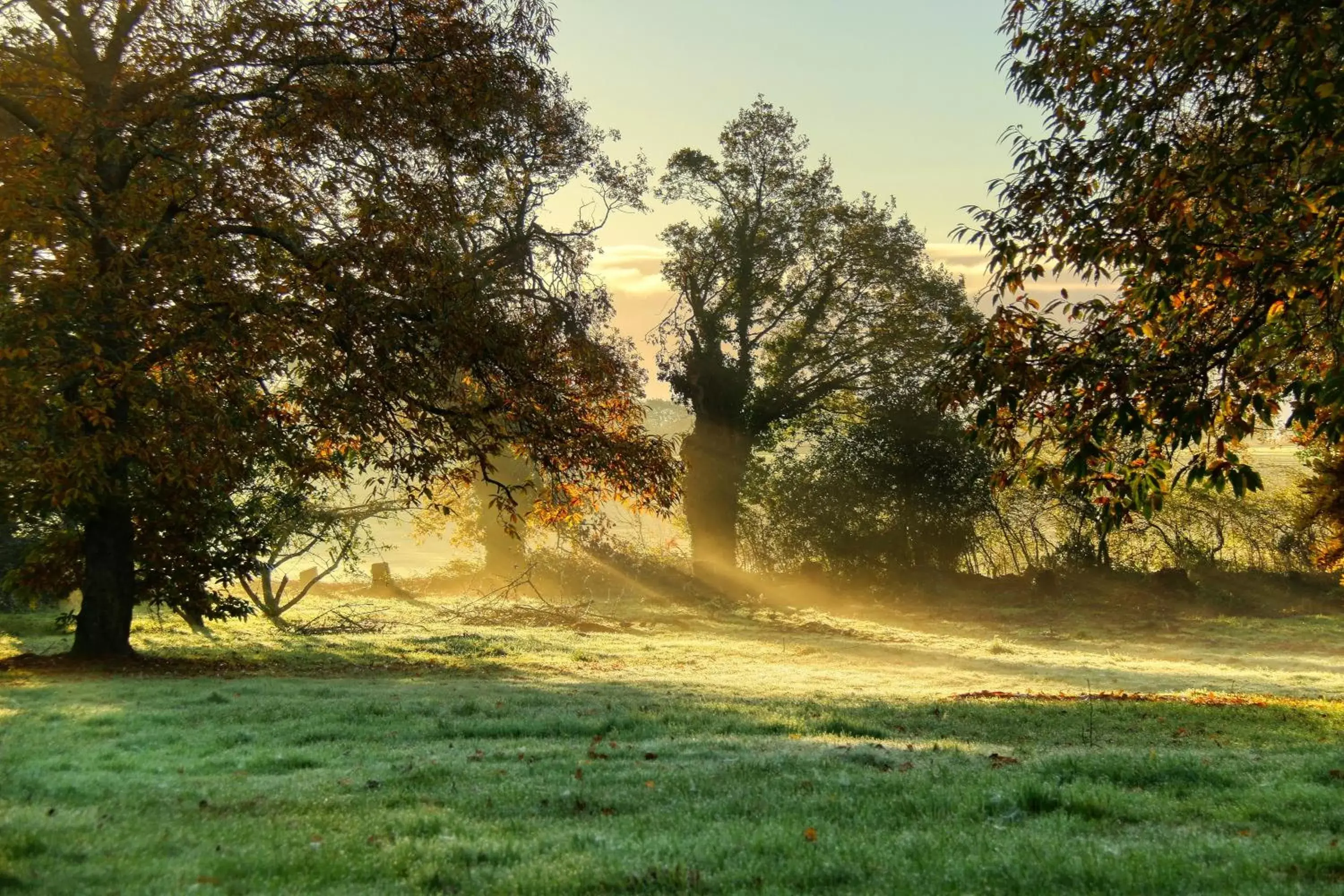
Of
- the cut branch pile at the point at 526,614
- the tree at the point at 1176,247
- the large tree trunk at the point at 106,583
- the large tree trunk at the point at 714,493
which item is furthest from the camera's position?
the large tree trunk at the point at 714,493

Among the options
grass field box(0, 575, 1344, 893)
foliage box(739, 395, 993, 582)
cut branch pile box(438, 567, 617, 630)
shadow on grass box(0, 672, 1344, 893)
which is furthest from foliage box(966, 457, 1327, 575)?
shadow on grass box(0, 672, 1344, 893)

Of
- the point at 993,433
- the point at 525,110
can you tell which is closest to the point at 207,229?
the point at 525,110

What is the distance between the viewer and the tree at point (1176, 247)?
8.79 meters

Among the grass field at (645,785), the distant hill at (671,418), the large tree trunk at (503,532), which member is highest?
the distant hill at (671,418)

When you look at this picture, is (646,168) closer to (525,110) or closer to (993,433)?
(525,110)

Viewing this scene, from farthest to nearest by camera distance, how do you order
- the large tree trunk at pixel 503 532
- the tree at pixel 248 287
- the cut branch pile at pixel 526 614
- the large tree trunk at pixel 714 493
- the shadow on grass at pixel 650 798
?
the large tree trunk at pixel 503 532 → the large tree trunk at pixel 714 493 → the cut branch pile at pixel 526 614 → the tree at pixel 248 287 → the shadow on grass at pixel 650 798

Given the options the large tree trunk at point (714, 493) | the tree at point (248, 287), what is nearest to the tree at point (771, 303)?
the large tree trunk at point (714, 493)

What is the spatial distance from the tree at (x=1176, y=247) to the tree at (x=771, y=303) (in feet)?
101

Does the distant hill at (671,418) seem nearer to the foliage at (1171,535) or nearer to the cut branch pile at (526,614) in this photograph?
the cut branch pile at (526,614)

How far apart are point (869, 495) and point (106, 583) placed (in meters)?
32.0

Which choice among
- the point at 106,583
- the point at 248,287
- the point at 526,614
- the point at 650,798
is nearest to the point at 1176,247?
the point at 650,798

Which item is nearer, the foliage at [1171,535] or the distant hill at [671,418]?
the foliage at [1171,535]

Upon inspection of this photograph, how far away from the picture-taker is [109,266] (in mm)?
14859

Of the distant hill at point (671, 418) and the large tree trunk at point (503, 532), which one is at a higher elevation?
the distant hill at point (671, 418)
